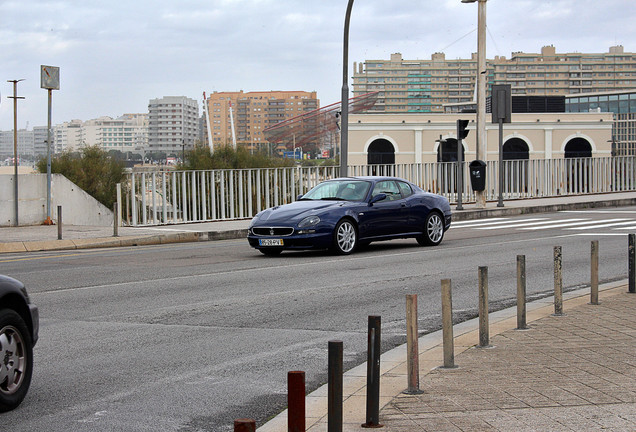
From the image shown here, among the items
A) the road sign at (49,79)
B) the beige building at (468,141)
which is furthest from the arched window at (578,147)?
the road sign at (49,79)

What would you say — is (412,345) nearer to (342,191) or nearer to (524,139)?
(342,191)

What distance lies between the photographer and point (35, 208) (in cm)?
2284

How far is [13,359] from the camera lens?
5.26 metres

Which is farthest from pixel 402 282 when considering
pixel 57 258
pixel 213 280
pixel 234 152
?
pixel 234 152

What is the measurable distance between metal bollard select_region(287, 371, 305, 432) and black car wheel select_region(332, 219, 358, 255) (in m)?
11.6

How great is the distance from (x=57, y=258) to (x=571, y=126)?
80.4m

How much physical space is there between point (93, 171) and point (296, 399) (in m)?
60.5

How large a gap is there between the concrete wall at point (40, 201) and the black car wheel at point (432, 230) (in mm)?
11039

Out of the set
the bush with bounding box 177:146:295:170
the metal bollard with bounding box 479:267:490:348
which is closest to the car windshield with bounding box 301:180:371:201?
the metal bollard with bounding box 479:267:490:348

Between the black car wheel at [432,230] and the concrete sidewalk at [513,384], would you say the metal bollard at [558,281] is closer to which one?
the concrete sidewalk at [513,384]

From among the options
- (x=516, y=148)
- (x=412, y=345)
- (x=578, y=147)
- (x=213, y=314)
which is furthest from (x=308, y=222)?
(x=578, y=147)

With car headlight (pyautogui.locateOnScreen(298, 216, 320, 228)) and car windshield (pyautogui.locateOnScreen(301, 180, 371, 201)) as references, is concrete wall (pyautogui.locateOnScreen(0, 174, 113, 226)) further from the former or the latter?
car headlight (pyautogui.locateOnScreen(298, 216, 320, 228))

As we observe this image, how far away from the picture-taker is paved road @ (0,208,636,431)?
5559 mm

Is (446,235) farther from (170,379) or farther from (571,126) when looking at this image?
(571,126)
